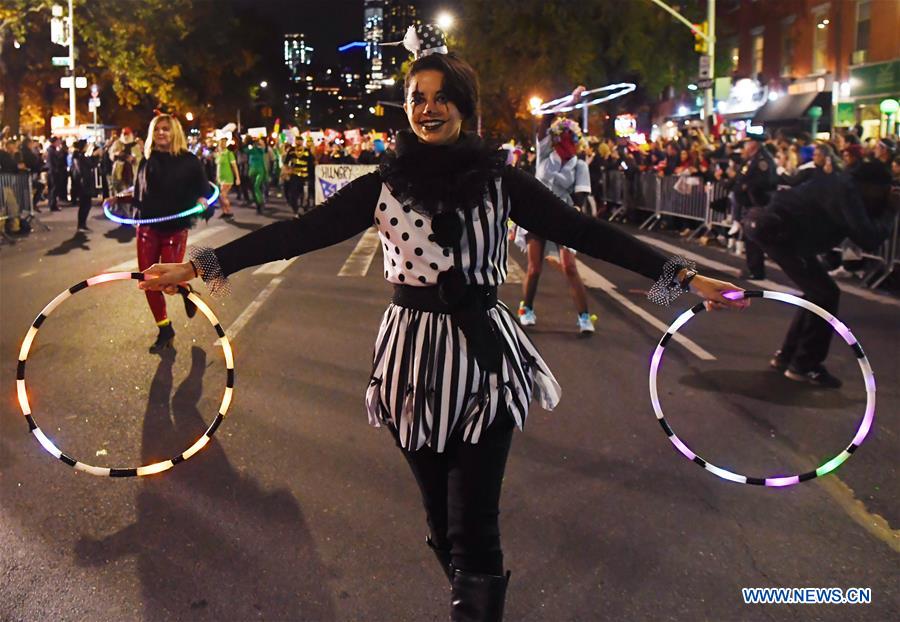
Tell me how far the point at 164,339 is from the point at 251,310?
2123 mm

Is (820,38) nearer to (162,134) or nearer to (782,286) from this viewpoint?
(782,286)

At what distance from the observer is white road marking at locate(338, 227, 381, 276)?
46.1 feet

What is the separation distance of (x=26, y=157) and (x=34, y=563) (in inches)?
889

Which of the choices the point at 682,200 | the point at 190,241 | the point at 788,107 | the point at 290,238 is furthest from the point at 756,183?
the point at 788,107

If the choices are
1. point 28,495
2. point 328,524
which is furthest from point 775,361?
point 28,495

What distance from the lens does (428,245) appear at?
115 inches

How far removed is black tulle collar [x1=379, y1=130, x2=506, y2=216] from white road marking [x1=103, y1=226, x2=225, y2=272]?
449 inches

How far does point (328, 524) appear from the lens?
4449mm

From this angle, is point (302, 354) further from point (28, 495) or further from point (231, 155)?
point (231, 155)

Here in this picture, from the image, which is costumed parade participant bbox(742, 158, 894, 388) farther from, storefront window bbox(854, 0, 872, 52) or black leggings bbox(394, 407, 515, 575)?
storefront window bbox(854, 0, 872, 52)

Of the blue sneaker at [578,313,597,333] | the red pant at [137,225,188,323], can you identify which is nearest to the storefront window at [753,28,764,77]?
the blue sneaker at [578,313,597,333]

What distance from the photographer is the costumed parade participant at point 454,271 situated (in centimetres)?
292

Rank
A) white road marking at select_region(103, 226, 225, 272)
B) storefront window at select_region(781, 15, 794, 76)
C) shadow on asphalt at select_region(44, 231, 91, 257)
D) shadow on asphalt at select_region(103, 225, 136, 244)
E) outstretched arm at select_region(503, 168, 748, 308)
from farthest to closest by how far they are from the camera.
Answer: storefront window at select_region(781, 15, 794, 76) < shadow on asphalt at select_region(103, 225, 136, 244) < shadow on asphalt at select_region(44, 231, 91, 257) < white road marking at select_region(103, 226, 225, 272) < outstretched arm at select_region(503, 168, 748, 308)

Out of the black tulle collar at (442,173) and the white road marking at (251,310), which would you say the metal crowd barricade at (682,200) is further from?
the black tulle collar at (442,173)
